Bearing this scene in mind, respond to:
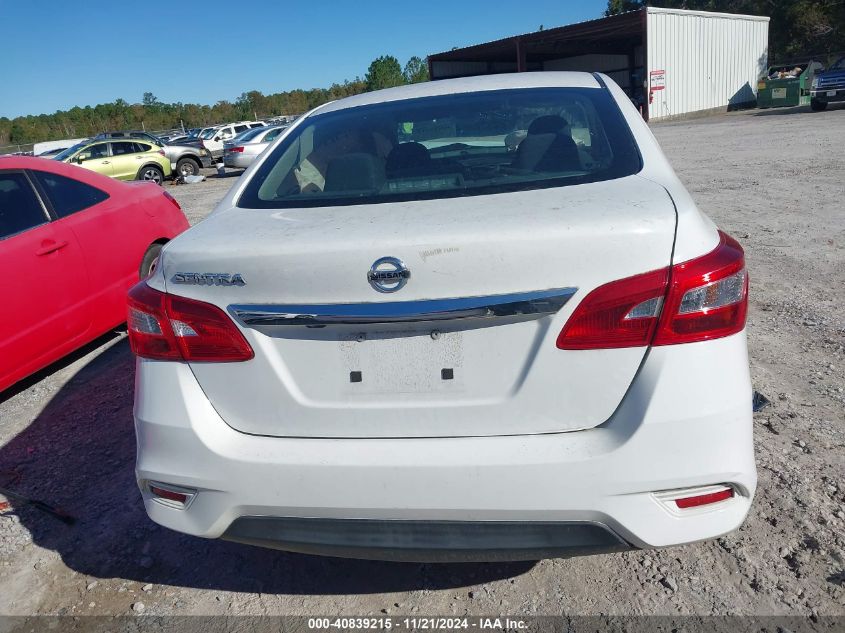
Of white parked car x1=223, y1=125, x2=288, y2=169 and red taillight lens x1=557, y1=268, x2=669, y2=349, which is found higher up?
red taillight lens x1=557, y1=268, x2=669, y2=349

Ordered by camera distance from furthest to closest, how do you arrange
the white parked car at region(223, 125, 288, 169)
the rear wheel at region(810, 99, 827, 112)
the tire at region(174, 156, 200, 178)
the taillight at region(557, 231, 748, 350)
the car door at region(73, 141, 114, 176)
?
1. the rear wheel at region(810, 99, 827, 112)
2. the tire at region(174, 156, 200, 178)
3. the white parked car at region(223, 125, 288, 169)
4. the car door at region(73, 141, 114, 176)
5. the taillight at region(557, 231, 748, 350)

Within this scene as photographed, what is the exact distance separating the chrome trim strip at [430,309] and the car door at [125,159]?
2038 cm

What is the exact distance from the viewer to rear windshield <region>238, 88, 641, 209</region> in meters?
2.26

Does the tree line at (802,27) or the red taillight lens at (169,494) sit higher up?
the red taillight lens at (169,494)

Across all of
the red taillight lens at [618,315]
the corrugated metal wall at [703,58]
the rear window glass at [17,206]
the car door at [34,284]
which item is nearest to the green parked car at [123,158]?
the rear window glass at [17,206]

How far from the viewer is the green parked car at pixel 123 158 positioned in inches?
772

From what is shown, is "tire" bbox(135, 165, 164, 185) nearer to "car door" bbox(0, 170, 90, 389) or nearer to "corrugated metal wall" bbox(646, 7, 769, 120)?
"car door" bbox(0, 170, 90, 389)

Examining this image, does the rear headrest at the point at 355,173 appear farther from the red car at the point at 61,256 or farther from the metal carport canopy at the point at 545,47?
the metal carport canopy at the point at 545,47

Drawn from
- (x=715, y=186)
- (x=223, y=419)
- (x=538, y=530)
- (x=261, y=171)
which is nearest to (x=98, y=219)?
(x=261, y=171)

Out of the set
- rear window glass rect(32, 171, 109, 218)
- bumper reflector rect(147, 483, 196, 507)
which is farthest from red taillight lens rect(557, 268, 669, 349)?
rear window glass rect(32, 171, 109, 218)

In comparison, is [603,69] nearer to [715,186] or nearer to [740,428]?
[715,186]

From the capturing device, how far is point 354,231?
1.89m

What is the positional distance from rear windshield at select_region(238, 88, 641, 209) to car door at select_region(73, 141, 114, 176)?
1894 cm

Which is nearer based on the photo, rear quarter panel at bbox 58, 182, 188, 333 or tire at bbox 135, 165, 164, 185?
rear quarter panel at bbox 58, 182, 188, 333
